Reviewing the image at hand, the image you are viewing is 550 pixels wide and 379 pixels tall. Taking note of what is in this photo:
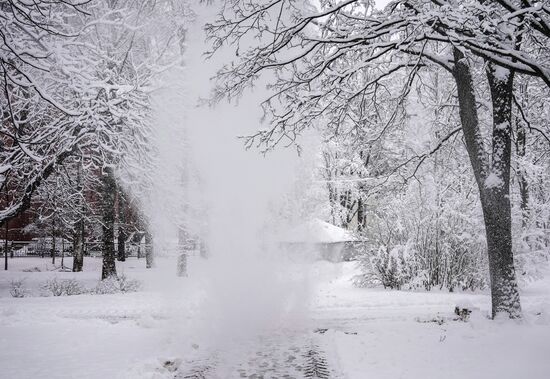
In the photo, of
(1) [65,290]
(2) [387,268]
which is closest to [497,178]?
(2) [387,268]

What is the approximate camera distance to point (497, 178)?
8688 mm

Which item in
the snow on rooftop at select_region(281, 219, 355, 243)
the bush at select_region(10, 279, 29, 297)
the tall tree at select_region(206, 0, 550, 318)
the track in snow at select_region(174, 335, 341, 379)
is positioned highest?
the tall tree at select_region(206, 0, 550, 318)

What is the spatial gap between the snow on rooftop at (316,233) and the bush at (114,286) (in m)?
13.4

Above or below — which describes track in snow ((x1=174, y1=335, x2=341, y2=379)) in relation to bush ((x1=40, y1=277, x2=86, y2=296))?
above

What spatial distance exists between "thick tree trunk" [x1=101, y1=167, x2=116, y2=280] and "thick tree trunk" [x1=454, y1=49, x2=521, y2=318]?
1346cm

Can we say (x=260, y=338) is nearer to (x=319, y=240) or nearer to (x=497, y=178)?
(x=497, y=178)

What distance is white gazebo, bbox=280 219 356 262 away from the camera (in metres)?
28.9

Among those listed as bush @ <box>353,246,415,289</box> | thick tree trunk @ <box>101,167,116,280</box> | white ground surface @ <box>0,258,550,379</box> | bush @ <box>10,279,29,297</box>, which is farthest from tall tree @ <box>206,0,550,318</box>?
thick tree trunk @ <box>101,167,116,280</box>

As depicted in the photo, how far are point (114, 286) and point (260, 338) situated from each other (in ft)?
31.4

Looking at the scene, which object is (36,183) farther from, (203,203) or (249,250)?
(203,203)

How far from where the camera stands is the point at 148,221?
19.6 m

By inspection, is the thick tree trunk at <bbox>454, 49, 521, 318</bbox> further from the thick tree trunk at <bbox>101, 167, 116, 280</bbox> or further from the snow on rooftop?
the snow on rooftop

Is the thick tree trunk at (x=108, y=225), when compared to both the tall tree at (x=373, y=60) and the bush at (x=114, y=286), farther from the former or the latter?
the tall tree at (x=373, y=60)

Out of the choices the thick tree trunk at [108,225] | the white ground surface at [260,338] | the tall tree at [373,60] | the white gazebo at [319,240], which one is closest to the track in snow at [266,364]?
the white ground surface at [260,338]
